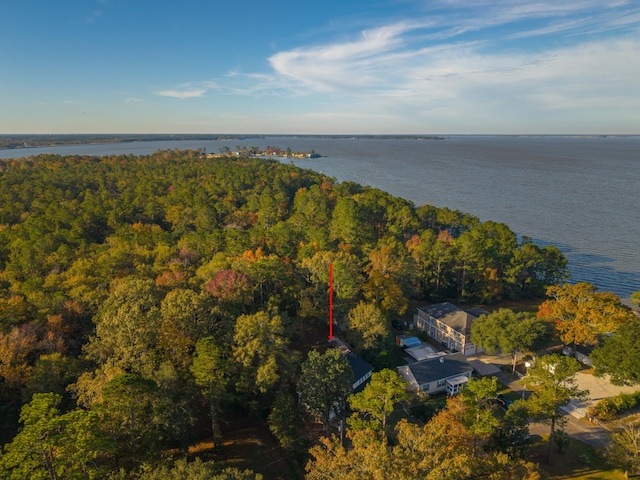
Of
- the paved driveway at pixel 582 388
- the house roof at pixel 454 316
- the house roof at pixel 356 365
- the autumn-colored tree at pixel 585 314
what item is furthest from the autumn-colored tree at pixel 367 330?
the autumn-colored tree at pixel 585 314

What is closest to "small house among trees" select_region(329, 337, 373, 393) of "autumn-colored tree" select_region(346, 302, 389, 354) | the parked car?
"autumn-colored tree" select_region(346, 302, 389, 354)

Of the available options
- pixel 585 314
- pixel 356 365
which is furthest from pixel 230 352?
pixel 585 314

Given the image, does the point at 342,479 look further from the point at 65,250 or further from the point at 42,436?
the point at 65,250

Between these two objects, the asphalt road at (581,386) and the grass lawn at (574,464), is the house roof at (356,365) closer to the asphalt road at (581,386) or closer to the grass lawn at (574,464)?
the asphalt road at (581,386)

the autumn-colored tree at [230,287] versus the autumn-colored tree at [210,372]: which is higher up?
the autumn-colored tree at [230,287]

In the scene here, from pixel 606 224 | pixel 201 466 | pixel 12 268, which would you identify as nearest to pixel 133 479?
pixel 201 466

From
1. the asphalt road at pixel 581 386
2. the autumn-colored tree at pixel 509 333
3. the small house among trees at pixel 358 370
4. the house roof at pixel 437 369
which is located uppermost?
the autumn-colored tree at pixel 509 333

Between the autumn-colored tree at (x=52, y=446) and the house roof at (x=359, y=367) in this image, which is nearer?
the autumn-colored tree at (x=52, y=446)
